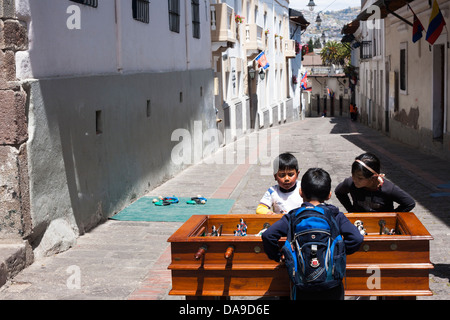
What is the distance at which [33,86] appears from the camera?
24.2 feet

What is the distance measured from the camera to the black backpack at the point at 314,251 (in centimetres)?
387

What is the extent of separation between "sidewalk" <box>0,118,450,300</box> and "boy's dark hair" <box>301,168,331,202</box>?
2.37 metres

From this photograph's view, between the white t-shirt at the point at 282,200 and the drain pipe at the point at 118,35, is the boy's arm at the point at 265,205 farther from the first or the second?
the drain pipe at the point at 118,35

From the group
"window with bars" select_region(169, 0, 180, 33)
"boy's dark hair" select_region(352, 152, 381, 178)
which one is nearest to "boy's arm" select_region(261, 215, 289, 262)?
"boy's dark hair" select_region(352, 152, 381, 178)

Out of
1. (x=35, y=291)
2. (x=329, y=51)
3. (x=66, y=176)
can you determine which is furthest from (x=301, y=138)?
(x=329, y=51)

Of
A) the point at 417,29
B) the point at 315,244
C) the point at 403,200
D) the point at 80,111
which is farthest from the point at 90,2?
the point at 417,29

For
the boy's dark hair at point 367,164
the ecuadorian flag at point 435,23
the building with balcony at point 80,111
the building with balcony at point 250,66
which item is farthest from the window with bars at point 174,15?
the boy's dark hair at point 367,164

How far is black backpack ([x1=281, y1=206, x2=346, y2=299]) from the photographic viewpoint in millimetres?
3871

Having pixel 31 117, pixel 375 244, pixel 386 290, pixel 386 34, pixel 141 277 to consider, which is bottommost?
pixel 141 277

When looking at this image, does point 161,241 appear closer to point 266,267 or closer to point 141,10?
point 266,267

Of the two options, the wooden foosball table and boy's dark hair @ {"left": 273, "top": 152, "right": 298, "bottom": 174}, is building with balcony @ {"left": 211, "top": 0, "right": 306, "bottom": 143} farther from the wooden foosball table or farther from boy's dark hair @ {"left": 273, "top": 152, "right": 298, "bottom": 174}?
the wooden foosball table

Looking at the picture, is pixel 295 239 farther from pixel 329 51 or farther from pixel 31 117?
pixel 329 51

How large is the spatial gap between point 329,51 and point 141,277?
82.9 meters

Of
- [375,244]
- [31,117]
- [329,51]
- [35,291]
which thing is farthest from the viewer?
[329,51]
